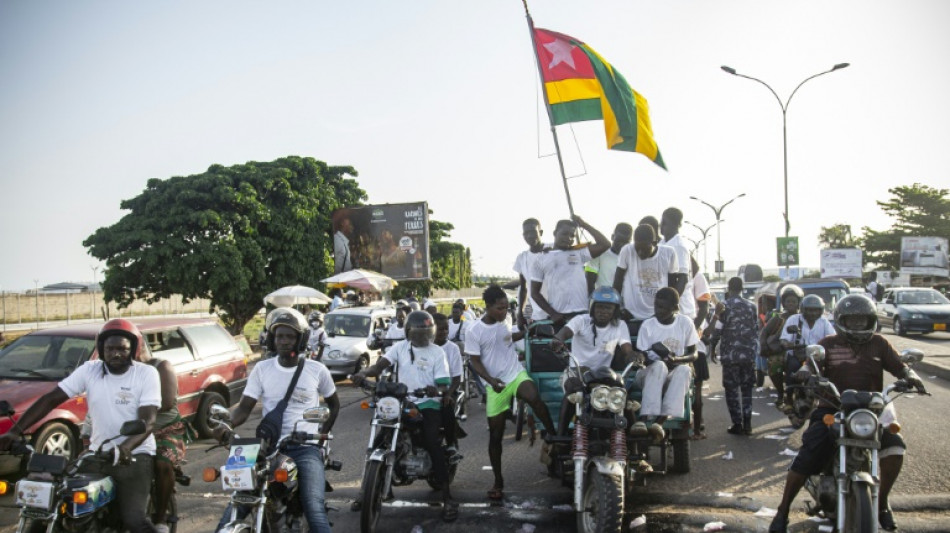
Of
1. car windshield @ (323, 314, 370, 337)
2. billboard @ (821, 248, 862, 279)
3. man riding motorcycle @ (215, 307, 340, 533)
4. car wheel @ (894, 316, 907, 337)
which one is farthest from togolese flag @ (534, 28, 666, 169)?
billboard @ (821, 248, 862, 279)

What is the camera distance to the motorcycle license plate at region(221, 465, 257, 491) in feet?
12.5

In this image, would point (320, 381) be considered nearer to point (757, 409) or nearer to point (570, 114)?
point (570, 114)

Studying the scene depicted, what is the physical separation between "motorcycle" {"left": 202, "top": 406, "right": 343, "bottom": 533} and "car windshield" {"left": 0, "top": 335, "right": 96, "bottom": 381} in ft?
15.9

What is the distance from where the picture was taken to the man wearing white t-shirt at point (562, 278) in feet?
25.0

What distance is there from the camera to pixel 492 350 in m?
6.57

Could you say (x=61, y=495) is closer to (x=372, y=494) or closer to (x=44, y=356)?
(x=372, y=494)

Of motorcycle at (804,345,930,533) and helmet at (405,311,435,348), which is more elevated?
helmet at (405,311,435,348)

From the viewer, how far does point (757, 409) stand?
1091cm

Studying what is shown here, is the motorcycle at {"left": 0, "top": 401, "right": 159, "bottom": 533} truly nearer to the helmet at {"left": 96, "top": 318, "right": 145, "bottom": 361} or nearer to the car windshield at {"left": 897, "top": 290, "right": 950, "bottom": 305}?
the helmet at {"left": 96, "top": 318, "right": 145, "bottom": 361}

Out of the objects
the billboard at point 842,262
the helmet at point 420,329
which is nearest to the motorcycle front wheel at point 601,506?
the helmet at point 420,329

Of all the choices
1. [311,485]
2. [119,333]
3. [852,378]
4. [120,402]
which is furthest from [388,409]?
[852,378]

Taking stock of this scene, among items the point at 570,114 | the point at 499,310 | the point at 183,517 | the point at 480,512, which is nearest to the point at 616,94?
the point at 570,114

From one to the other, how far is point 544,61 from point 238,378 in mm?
6701

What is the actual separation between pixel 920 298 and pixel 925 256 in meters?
27.4
